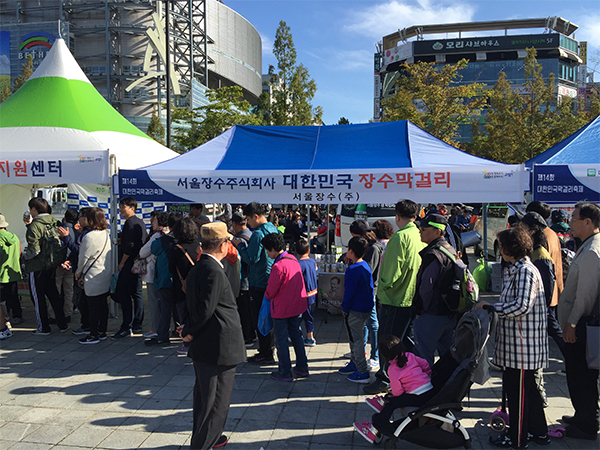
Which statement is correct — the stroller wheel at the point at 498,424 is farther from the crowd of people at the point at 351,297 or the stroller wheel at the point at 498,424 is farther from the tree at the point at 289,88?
the tree at the point at 289,88

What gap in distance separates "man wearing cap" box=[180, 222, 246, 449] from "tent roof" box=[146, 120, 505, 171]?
127 inches

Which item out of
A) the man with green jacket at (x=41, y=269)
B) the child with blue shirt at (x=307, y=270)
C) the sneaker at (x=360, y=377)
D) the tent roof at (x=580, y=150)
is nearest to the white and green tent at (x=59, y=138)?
the man with green jacket at (x=41, y=269)

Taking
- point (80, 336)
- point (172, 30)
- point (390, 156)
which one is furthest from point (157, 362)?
point (172, 30)

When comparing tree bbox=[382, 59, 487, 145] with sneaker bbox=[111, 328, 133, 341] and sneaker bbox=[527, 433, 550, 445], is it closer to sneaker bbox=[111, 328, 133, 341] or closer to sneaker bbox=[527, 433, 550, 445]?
sneaker bbox=[111, 328, 133, 341]

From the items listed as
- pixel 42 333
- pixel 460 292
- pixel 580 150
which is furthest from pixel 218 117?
pixel 460 292

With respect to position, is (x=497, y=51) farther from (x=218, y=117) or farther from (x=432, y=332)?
(x=432, y=332)

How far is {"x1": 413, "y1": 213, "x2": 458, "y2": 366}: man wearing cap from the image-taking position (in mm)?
3770

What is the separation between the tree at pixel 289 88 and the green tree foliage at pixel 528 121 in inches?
382

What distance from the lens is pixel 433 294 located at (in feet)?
12.5

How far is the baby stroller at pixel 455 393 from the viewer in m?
3.12

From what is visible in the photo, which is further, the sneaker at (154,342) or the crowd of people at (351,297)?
the sneaker at (154,342)

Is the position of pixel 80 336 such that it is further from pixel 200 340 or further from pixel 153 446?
pixel 200 340

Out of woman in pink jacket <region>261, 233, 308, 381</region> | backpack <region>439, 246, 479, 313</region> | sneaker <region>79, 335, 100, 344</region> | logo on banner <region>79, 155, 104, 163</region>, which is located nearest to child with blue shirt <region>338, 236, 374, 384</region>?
woman in pink jacket <region>261, 233, 308, 381</region>

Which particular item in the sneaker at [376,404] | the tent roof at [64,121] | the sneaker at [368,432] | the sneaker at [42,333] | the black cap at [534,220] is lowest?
the sneaker at [42,333]
